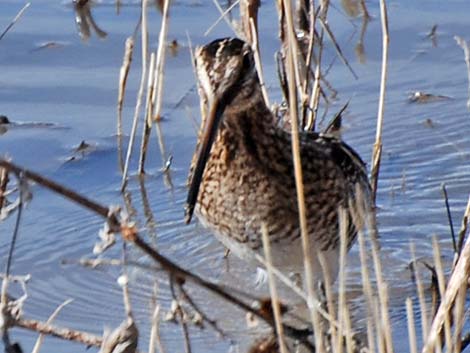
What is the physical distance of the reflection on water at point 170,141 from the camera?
16.0 feet

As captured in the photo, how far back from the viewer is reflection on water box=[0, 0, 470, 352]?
16.0 feet

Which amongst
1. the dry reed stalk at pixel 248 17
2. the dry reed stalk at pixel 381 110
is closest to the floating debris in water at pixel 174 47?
the dry reed stalk at pixel 248 17

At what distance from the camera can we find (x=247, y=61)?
3.98 meters

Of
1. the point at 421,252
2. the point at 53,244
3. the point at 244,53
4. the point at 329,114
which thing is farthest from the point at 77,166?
the point at 244,53

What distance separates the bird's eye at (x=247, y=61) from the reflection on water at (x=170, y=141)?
856 mm

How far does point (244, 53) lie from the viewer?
397 cm

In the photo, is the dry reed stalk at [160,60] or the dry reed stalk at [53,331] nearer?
the dry reed stalk at [53,331]

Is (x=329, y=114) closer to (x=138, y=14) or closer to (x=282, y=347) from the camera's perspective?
(x=138, y=14)

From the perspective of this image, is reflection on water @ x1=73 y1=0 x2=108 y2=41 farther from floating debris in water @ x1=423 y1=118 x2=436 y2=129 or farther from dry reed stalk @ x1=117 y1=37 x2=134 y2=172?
floating debris in water @ x1=423 y1=118 x2=436 y2=129

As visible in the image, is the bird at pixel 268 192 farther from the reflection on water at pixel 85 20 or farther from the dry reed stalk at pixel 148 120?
the reflection on water at pixel 85 20

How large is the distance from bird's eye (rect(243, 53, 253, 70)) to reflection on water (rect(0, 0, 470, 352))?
86 centimetres

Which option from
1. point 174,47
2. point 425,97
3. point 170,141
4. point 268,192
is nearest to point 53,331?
point 268,192

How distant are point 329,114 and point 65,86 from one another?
1.10 metres

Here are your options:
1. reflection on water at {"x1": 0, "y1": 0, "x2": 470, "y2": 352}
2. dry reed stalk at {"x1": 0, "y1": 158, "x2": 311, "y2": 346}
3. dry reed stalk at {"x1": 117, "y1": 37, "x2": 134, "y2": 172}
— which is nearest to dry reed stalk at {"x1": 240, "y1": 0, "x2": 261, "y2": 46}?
dry reed stalk at {"x1": 117, "y1": 37, "x2": 134, "y2": 172}
